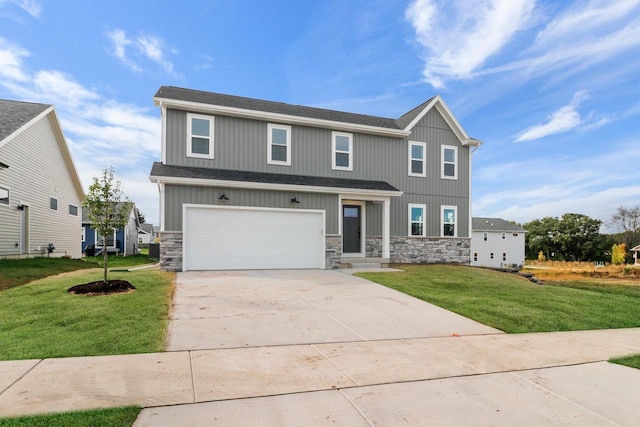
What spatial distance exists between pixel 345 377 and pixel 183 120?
11.8 meters

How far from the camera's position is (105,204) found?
8.36 metres

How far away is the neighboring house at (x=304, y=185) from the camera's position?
474 inches

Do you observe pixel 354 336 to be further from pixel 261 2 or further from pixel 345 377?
pixel 261 2

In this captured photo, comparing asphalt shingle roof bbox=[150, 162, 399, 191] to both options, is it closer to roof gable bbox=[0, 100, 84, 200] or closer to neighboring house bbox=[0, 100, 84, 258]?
neighboring house bbox=[0, 100, 84, 258]

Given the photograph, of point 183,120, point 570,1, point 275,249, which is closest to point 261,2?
point 183,120

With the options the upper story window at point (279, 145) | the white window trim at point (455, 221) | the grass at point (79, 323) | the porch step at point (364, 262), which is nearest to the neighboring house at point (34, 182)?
the grass at point (79, 323)

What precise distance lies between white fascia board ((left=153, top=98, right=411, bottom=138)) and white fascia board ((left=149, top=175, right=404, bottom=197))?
3023 mm

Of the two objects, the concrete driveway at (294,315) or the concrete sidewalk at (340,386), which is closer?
the concrete sidewalk at (340,386)

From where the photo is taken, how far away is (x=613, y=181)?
24.8 m

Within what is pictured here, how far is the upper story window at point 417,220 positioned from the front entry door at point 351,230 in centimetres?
260

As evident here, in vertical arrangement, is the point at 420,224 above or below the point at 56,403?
above

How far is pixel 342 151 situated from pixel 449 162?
5532 millimetres

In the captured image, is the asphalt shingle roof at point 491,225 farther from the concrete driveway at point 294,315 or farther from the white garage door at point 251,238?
the concrete driveway at point 294,315

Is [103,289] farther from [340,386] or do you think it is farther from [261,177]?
[261,177]
